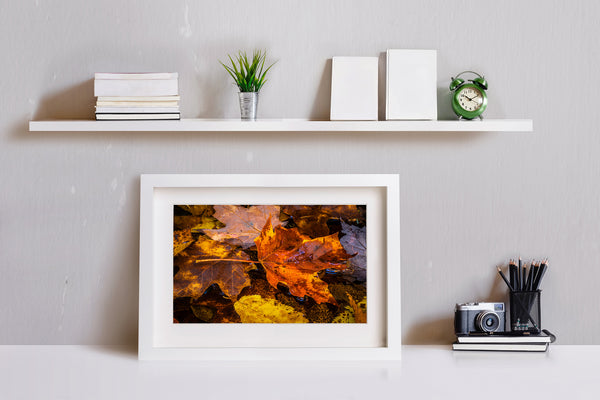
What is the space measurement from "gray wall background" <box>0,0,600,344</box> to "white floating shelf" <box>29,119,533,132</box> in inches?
3.4

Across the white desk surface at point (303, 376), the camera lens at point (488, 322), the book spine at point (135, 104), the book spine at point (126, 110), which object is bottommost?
the white desk surface at point (303, 376)

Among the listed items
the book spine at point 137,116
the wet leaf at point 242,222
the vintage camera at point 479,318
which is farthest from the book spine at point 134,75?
the vintage camera at point 479,318

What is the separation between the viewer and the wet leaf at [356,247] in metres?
1.69

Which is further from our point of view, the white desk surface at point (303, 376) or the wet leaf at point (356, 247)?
the wet leaf at point (356, 247)

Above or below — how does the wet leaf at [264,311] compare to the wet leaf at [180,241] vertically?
below

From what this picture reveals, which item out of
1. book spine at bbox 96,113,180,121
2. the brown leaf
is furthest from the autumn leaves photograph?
book spine at bbox 96,113,180,121

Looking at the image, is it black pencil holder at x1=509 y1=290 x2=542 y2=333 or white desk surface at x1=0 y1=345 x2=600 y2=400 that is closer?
white desk surface at x1=0 y1=345 x2=600 y2=400

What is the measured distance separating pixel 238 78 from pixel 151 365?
796mm

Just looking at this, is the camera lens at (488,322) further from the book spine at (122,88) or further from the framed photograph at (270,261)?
the book spine at (122,88)

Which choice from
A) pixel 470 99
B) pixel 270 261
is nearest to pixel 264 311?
pixel 270 261

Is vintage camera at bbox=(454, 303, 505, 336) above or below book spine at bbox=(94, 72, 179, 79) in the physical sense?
below

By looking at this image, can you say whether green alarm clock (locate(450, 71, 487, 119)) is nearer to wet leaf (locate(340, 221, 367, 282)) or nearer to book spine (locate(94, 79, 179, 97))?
wet leaf (locate(340, 221, 367, 282))

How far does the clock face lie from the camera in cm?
165

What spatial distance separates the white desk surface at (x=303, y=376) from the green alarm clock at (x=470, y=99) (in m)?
0.65
